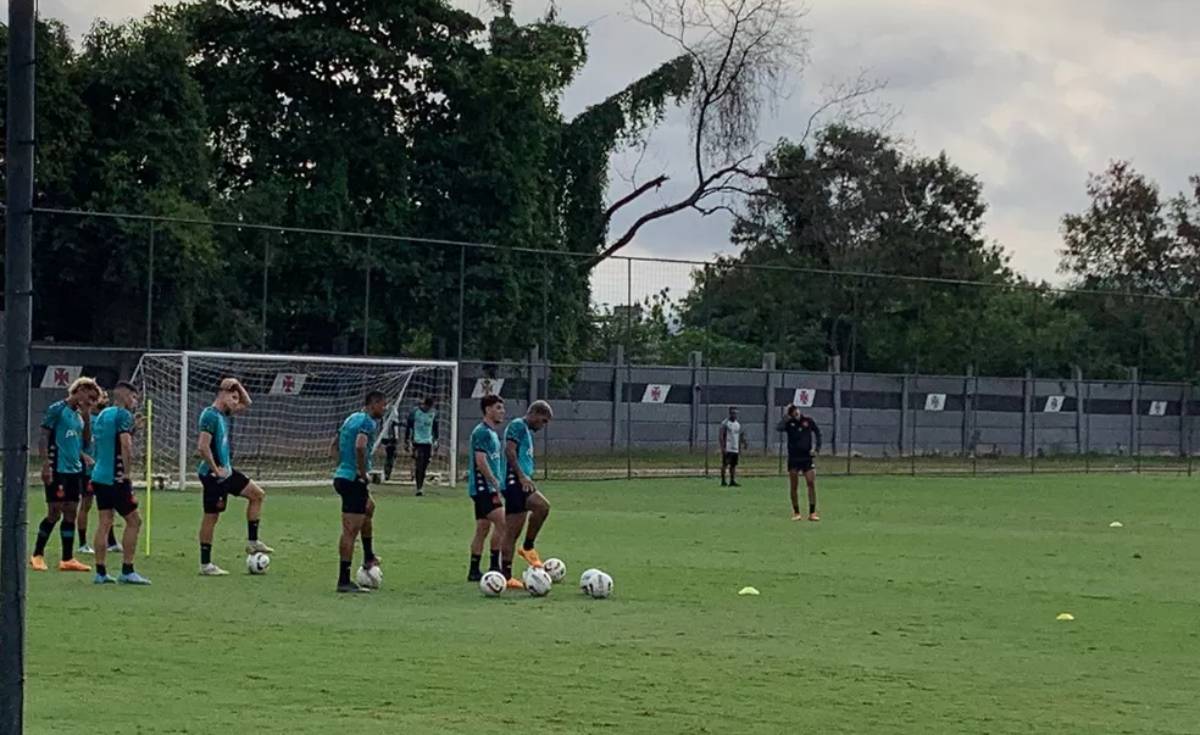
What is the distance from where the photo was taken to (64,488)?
19844mm

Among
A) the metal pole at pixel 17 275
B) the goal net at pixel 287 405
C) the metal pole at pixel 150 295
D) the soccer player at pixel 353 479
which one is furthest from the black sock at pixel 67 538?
the metal pole at pixel 150 295

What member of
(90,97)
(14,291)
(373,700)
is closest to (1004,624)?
(373,700)

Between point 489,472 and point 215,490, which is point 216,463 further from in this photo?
point 489,472

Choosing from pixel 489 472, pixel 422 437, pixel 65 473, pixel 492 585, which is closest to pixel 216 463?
pixel 65 473

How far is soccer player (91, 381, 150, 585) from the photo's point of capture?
718 inches

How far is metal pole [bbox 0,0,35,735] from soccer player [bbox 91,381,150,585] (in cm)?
1184

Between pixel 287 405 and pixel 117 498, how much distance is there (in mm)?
21612

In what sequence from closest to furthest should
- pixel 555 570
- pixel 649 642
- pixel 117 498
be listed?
pixel 649 642 < pixel 117 498 < pixel 555 570

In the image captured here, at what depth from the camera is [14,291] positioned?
6.46 m

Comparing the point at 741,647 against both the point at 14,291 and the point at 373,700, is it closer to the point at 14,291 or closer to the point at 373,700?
the point at 373,700

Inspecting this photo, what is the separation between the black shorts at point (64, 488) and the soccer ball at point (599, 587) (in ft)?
20.2

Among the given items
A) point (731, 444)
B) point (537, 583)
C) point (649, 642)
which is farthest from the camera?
point (731, 444)

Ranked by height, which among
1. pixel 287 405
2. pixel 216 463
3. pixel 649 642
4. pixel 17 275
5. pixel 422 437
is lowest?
pixel 649 642

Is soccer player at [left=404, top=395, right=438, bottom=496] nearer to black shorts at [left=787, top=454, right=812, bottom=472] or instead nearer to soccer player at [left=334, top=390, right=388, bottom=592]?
black shorts at [left=787, top=454, right=812, bottom=472]
